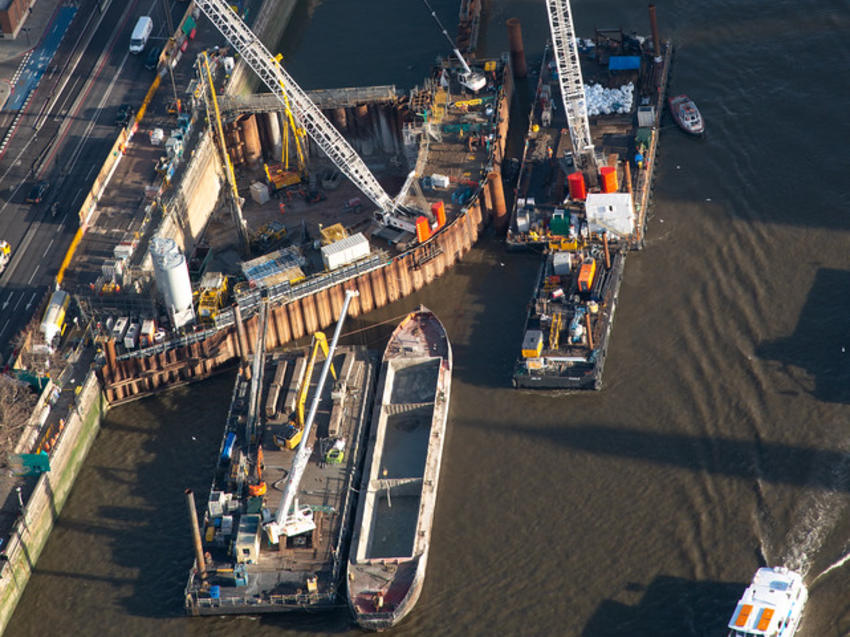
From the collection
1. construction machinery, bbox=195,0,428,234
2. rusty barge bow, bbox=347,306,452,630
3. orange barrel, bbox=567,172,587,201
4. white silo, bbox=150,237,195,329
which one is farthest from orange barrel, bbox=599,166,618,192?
white silo, bbox=150,237,195,329

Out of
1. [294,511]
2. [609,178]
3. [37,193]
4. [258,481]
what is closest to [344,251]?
[609,178]

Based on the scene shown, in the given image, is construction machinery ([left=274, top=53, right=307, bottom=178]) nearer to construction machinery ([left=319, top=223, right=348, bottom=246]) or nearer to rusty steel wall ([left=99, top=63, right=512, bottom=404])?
construction machinery ([left=319, top=223, right=348, bottom=246])

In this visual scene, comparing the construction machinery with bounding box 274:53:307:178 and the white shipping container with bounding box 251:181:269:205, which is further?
the construction machinery with bounding box 274:53:307:178

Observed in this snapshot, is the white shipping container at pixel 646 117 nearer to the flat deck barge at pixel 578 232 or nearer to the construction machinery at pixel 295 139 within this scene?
the flat deck barge at pixel 578 232

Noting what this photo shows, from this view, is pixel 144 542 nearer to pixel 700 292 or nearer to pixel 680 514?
pixel 680 514

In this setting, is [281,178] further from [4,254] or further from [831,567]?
[831,567]

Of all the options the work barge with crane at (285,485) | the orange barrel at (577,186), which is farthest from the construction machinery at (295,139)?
the orange barrel at (577,186)

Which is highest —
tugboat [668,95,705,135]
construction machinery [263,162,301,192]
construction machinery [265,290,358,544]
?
tugboat [668,95,705,135]
